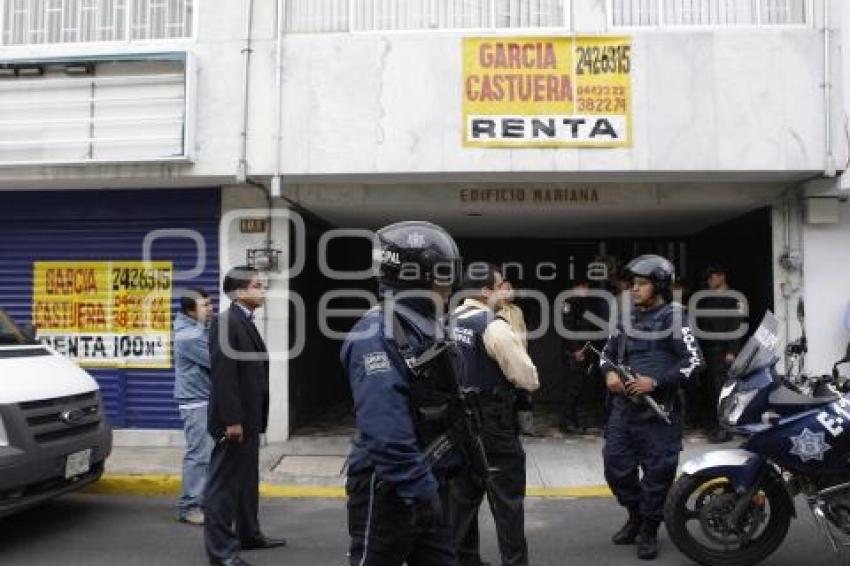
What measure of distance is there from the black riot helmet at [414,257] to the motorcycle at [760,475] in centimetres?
234

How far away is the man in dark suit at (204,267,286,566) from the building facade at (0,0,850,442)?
3.06m

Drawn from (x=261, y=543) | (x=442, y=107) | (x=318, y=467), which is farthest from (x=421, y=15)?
(x=261, y=543)

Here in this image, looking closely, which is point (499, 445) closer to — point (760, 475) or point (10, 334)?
point (760, 475)

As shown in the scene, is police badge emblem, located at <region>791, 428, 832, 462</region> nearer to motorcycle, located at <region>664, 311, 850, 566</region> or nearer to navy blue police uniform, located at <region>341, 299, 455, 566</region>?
motorcycle, located at <region>664, 311, 850, 566</region>

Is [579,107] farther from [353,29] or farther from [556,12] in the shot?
[353,29]

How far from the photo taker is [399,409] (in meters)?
2.76

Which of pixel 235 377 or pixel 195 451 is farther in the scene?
pixel 195 451

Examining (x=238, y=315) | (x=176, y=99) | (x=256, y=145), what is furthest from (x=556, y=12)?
(x=238, y=315)

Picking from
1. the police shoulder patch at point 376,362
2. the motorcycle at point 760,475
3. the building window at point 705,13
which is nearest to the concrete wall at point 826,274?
the building window at point 705,13

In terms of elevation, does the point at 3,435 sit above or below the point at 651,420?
below

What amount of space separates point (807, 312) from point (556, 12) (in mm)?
4067

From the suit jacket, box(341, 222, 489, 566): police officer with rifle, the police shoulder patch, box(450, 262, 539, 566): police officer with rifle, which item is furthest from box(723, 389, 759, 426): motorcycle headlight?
the suit jacket

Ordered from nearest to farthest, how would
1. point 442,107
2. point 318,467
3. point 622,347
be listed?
point 622,347
point 318,467
point 442,107

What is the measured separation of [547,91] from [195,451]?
4.68 meters
